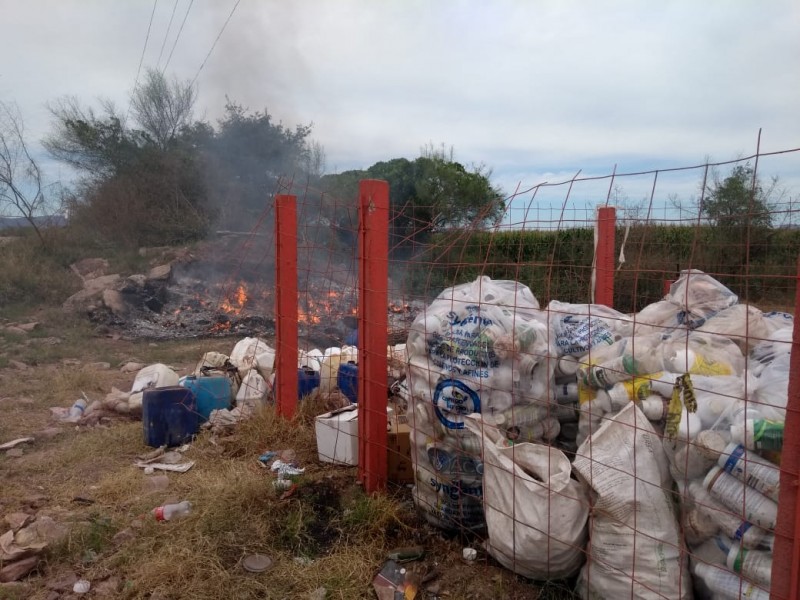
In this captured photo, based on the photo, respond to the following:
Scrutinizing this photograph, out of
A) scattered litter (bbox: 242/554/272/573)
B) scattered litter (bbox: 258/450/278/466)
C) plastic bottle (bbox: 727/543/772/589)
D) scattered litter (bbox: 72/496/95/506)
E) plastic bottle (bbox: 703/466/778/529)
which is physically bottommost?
scattered litter (bbox: 72/496/95/506)

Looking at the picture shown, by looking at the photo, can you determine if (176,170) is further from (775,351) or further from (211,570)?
(775,351)

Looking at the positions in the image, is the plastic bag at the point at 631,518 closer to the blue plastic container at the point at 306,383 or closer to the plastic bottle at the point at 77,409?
the blue plastic container at the point at 306,383

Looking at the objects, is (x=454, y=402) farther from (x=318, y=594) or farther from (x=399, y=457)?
(x=318, y=594)

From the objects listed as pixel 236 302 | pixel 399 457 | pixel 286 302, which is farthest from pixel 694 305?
pixel 236 302

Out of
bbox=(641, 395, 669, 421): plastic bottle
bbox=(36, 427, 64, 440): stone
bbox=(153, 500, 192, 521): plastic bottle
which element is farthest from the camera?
bbox=(36, 427, 64, 440): stone

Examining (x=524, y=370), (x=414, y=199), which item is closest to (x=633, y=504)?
(x=524, y=370)

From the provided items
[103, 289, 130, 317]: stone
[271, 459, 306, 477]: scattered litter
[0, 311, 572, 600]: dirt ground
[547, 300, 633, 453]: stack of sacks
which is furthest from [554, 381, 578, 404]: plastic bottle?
[103, 289, 130, 317]: stone

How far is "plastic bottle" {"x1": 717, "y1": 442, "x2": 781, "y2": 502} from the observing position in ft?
5.68

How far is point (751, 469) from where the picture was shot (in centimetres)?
179

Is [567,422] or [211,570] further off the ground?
[567,422]

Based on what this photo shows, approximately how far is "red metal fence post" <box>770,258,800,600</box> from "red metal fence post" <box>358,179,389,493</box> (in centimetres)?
201

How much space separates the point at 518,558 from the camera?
2.36 m

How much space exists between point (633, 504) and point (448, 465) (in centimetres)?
96

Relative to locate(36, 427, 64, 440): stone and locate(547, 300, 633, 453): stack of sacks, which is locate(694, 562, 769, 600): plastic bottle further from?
locate(36, 427, 64, 440): stone
